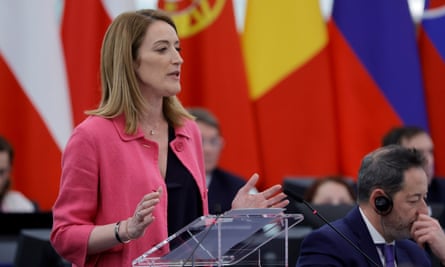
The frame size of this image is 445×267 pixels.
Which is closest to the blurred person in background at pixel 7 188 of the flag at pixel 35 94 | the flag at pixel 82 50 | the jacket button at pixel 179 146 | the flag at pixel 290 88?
the flag at pixel 35 94

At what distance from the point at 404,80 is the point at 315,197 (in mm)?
2364

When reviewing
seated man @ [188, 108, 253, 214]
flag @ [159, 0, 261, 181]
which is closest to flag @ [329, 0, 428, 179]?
flag @ [159, 0, 261, 181]

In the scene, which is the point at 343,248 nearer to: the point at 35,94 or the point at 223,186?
the point at 223,186

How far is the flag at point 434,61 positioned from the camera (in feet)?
24.6

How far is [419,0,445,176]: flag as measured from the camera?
24.6 ft

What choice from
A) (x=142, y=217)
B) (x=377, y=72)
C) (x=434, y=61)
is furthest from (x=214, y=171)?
(x=142, y=217)

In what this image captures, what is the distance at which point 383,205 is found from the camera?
10.3 ft

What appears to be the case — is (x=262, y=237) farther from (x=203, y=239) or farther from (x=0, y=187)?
(x=0, y=187)

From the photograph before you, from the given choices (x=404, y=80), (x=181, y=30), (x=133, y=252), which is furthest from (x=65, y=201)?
(x=404, y=80)

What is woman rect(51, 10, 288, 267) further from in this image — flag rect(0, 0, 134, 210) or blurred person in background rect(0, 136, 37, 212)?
flag rect(0, 0, 134, 210)

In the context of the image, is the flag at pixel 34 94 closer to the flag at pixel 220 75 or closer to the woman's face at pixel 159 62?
the flag at pixel 220 75

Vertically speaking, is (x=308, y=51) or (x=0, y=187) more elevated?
(x=308, y=51)

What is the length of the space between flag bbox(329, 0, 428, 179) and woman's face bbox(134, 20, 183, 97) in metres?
4.52

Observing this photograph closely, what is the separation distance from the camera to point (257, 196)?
9.56 ft
